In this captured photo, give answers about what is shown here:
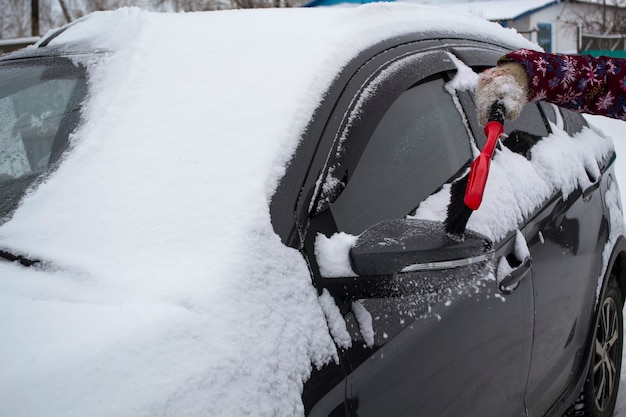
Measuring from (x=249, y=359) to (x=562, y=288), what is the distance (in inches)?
55.9

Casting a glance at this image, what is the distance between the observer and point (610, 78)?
210cm

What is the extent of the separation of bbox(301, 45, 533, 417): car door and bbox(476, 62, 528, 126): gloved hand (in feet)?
0.55

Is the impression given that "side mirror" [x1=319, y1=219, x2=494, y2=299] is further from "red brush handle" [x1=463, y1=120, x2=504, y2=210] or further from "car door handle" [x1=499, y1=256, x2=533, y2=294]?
"car door handle" [x1=499, y1=256, x2=533, y2=294]

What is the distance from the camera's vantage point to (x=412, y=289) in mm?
1529

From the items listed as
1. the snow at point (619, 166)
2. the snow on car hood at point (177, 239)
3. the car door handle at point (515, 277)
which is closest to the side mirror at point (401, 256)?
the snow on car hood at point (177, 239)

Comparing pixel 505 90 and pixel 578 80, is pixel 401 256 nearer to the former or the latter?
pixel 505 90

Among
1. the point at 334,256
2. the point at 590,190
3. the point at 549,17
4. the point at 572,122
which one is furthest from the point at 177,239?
the point at 549,17

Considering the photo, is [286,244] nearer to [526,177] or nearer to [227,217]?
[227,217]

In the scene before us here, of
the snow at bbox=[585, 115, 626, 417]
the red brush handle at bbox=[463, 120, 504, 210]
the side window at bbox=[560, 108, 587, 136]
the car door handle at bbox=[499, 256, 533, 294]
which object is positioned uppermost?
the red brush handle at bbox=[463, 120, 504, 210]

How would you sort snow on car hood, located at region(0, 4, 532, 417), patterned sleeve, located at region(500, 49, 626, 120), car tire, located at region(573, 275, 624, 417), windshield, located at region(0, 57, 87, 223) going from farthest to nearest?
1. car tire, located at region(573, 275, 624, 417)
2. patterned sleeve, located at region(500, 49, 626, 120)
3. windshield, located at region(0, 57, 87, 223)
4. snow on car hood, located at region(0, 4, 532, 417)

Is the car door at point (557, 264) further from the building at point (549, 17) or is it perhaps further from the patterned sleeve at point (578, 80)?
the building at point (549, 17)

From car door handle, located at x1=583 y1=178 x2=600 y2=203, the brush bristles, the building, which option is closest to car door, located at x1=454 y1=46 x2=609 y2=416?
car door handle, located at x1=583 y1=178 x2=600 y2=203

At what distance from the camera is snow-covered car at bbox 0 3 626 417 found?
1205 millimetres

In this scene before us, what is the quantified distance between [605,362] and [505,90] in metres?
1.58
